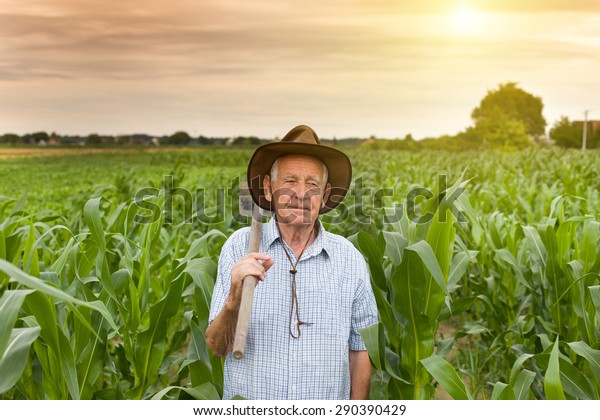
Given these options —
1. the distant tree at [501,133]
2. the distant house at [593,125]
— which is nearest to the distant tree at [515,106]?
the distant tree at [501,133]

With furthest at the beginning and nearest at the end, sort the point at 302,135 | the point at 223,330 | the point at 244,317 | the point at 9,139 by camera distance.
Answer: the point at 9,139, the point at 302,135, the point at 223,330, the point at 244,317

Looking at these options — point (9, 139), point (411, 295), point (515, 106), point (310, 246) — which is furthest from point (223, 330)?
point (515, 106)

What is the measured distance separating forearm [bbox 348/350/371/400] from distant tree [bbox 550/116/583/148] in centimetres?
4280

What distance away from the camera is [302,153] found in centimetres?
180

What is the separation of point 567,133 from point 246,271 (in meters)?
46.2

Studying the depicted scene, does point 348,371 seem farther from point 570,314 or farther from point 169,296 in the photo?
point 570,314

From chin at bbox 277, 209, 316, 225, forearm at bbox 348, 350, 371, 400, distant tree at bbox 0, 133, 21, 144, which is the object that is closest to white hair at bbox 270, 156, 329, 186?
chin at bbox 277, 209, 316, 225

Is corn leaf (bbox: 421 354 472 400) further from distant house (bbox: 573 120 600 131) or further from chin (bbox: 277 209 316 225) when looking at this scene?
distant house (bbox: 573 120 600 131)

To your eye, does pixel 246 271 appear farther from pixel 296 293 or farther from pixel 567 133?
pixel 567 133

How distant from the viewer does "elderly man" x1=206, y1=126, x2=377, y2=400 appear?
5.73ft

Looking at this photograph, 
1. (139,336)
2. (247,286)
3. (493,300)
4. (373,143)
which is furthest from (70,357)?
(373,143)

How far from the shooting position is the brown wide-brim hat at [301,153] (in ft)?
5.75

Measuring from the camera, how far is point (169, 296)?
7.21ft
